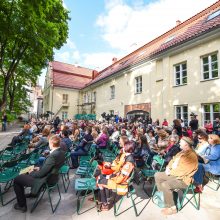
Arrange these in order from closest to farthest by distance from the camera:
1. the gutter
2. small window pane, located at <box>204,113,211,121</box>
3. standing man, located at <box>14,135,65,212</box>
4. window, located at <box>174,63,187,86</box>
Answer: standing man, located at <box>14,135,65,212</box> → the gutter → small window pane, located at <box>204,113,211,121</box> → window, located at <box>174,63,187,86</box>

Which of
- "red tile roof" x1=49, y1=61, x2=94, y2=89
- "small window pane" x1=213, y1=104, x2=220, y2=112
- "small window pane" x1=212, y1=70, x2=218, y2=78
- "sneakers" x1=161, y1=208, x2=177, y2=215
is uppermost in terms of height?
"red tile roof" x1=49, y1=61, x2=94, y2=89

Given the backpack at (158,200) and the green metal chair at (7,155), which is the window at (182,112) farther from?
the green metal chair at (7,155)

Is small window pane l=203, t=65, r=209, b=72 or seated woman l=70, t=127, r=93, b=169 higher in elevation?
small window pane l=203, t=65, r=209, b=72

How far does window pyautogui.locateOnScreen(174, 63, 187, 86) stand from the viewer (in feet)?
38.7

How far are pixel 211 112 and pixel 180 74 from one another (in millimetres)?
3303

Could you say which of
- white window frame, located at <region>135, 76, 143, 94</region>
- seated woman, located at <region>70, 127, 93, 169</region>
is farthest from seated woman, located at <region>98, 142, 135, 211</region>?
white window frame, located at <region>135, 76, 143, 94</region>

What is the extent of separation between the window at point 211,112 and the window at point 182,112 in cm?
120

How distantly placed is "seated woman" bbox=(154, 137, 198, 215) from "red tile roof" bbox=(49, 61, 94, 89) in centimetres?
2740

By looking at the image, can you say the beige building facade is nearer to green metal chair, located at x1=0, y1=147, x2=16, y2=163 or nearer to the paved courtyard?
the paved courtyard

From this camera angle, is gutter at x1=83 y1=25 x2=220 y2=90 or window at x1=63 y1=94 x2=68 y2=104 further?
window at x1=63 y1=94 x2=68 y2=104

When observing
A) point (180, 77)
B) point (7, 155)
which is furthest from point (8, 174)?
point (180, 77)

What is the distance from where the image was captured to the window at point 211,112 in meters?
9.75

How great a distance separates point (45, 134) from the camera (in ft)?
21.8

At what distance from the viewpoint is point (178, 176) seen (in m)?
3.65
